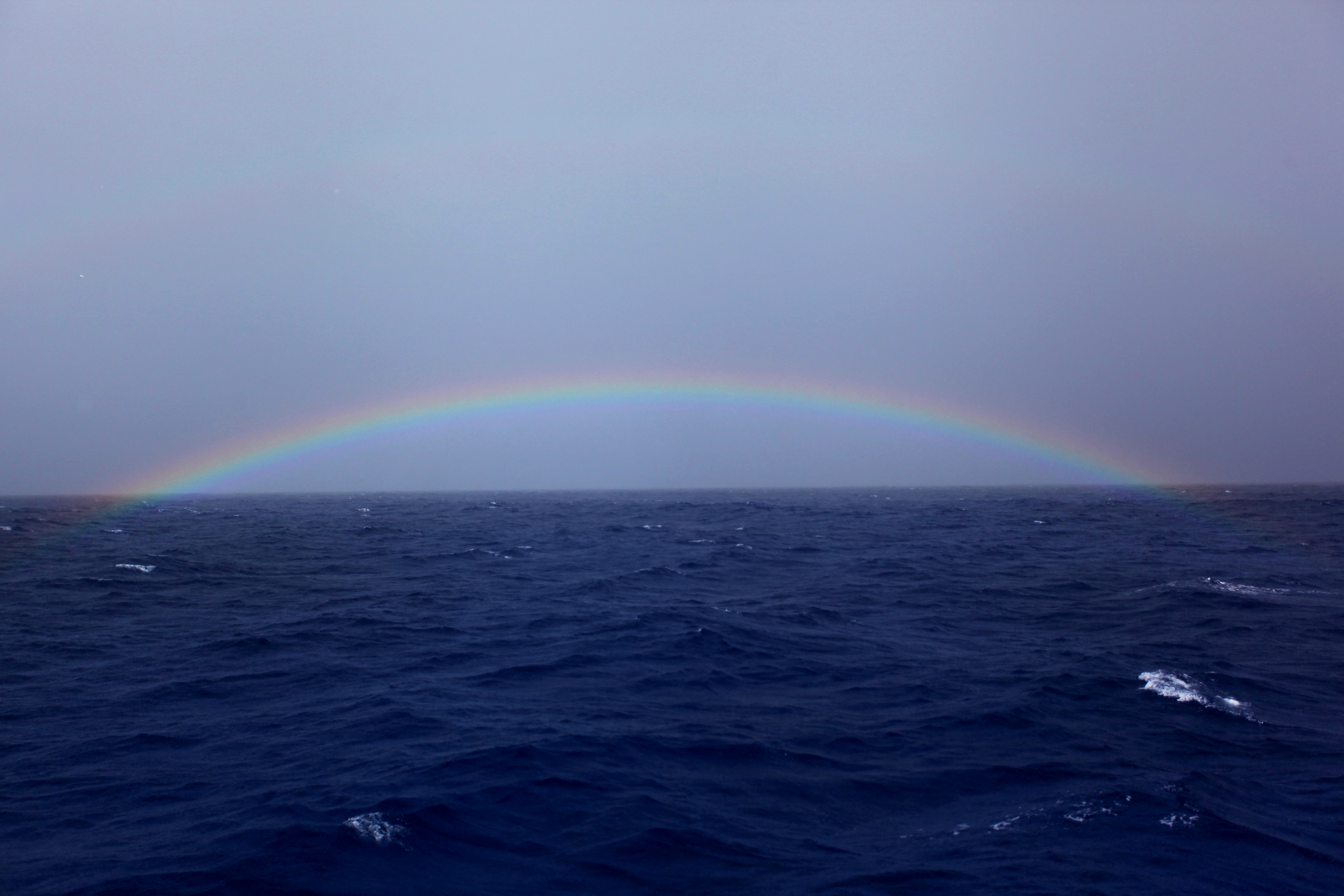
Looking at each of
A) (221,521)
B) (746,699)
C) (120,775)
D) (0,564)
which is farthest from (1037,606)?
(221,521)

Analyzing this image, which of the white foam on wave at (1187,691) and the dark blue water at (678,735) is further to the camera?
the white foam on wave at (1187,691)

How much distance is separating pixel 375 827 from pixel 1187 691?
1403 cm

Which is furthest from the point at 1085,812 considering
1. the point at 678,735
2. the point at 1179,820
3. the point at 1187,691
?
the point at 1187,691

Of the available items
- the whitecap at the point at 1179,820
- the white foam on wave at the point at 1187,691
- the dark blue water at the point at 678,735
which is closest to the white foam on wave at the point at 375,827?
the dark blue water at the point at 678,735

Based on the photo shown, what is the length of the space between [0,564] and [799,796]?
4267cm

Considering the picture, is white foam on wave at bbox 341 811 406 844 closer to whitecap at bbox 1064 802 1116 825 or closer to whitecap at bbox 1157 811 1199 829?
whitecap at bbox 1064 802 1116 825

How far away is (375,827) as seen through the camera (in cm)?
1043

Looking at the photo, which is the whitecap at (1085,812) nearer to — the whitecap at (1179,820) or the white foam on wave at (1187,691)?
the whitecap at (1179,820)

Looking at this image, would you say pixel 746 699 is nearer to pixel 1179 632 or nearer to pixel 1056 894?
pixel 1056 894

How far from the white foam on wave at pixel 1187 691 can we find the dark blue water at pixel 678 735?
4.1 inches

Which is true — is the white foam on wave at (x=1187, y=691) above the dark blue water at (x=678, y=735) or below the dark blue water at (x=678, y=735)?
above

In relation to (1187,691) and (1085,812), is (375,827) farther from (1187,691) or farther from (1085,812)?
(1187,691)

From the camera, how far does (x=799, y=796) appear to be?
38.7 ft

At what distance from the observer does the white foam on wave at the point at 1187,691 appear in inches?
614
